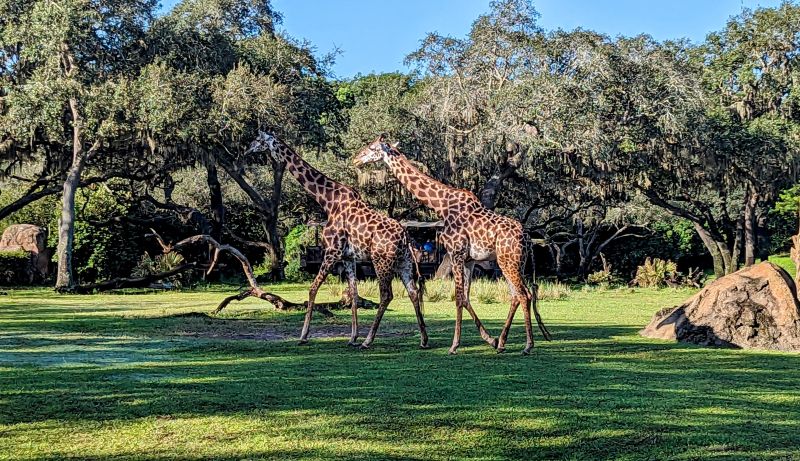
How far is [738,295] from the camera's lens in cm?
1398

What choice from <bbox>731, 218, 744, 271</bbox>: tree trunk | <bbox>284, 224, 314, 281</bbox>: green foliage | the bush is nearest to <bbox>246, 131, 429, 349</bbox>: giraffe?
Answer: the bush

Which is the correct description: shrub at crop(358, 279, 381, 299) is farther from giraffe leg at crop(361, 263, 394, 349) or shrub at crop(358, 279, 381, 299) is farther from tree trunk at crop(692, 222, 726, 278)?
tree trunk at crop(692, 222, 726, 278)

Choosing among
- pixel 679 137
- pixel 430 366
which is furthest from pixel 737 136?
pixel 430 366

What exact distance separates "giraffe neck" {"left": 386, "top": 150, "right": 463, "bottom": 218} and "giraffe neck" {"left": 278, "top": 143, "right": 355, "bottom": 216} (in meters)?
0.82

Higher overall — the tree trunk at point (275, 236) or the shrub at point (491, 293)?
the tree trunk at point (275, 236)

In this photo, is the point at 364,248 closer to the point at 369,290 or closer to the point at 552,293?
the point at 369,290

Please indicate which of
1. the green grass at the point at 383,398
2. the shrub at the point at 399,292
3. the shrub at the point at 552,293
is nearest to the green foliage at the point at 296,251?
the shrub at the point at 399,292

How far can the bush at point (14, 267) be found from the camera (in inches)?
1271

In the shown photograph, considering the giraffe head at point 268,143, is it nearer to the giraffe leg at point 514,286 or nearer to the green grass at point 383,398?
the green grass at point 383,398

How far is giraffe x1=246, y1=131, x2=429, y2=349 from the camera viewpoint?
1386 centimetres

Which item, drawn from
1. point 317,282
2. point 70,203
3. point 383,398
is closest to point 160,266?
point 70,203

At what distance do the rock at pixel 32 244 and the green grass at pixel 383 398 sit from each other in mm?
18632

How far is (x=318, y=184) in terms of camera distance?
15.3 m

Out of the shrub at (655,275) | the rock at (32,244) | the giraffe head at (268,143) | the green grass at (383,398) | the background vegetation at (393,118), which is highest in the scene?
the background vegetation at (393,118)
